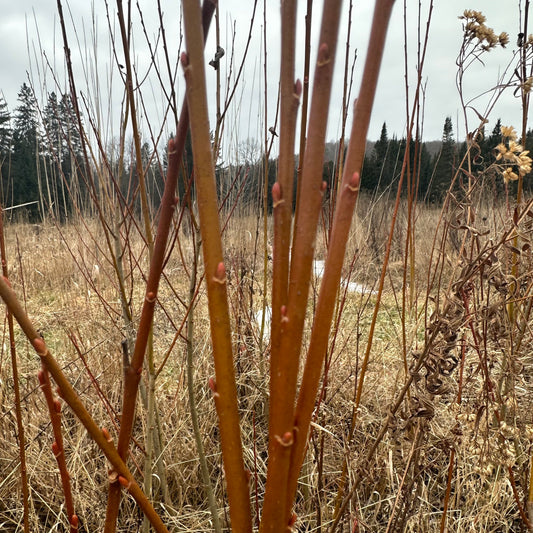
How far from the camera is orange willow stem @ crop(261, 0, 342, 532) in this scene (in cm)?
30

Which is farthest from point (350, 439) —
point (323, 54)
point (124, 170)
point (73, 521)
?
point (124, 170)

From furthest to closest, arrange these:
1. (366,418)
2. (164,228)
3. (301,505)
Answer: (366,418) → (301,505) → (164,228)

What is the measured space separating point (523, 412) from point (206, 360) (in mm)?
1406

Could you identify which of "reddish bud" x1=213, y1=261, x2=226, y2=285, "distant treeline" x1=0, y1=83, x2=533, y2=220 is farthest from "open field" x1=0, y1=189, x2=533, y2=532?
"reddish bud" x1=213, y1=261, x2=226, y2=285

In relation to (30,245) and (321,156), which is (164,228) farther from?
(30,245)

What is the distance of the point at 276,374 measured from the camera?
0.34 m

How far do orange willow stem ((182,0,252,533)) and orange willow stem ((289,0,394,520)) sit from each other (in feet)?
0.18

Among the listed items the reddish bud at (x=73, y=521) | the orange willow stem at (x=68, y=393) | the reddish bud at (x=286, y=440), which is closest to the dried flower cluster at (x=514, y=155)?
the reddish bud at (x=286, y=440)

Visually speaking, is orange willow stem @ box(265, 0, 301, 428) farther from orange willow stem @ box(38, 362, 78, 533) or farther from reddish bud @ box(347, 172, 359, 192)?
orange willow stem @ box(38, 362, 78, 533)

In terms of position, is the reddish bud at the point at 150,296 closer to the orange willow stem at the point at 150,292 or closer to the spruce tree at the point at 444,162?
the orange willow stem at the point at 150,292

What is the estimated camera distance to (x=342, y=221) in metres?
0.32

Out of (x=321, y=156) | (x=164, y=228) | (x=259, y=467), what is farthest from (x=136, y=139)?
(x=259, y=467)

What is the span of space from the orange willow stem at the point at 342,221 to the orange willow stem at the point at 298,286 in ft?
0.04

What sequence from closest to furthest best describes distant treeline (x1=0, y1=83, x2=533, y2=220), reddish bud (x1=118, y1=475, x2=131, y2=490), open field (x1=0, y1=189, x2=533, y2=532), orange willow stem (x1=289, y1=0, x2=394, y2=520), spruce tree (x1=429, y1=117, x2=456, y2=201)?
orange willow stem (x1=289, y1=0, x2=394, y2=520) → reddish bud (x1=118, y1=475, x2=131, y2=490) → open field (x1=0, y1=189, x2=533, y2=532) → distant treeline (x1=0, y1=83, x2=533, y2=220) → spruce tree (x1=429, y1=117, x2=456, y2=201)
